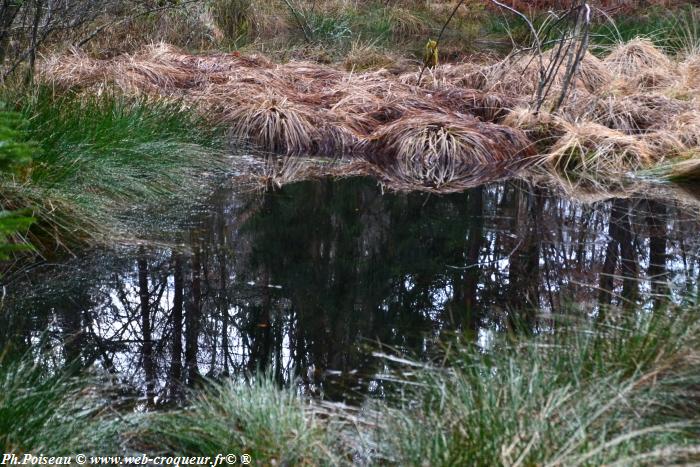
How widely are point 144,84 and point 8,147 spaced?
530 centimetres

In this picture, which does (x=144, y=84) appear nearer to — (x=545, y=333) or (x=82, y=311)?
(x=82, y=311)

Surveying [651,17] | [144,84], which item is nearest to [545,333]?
[144,84]

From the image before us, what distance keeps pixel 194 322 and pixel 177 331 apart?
11 cm

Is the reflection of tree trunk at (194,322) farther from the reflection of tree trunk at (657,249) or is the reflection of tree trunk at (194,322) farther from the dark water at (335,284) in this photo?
the reflection of tree trunk at (657,249)

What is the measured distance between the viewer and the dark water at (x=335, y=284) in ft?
10.3

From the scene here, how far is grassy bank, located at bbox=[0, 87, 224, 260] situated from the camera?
13.6 ft

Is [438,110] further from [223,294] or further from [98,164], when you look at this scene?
[223,294]

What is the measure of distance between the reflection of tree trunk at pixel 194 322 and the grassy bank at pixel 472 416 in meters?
0.34

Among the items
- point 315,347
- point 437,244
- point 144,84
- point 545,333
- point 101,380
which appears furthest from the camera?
point 144,84

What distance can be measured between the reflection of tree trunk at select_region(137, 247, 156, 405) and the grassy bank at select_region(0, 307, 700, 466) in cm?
25

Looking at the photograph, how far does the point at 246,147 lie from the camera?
750 centimetres

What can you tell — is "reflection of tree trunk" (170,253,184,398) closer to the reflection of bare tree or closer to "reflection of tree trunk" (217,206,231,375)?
the reflection of bare tree

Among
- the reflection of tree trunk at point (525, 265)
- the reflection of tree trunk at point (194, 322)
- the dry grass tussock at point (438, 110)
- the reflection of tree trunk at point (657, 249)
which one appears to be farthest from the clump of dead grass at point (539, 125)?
the reflection of tree trunk at point (194, 322)

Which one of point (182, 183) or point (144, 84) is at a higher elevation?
point (144, 84)
